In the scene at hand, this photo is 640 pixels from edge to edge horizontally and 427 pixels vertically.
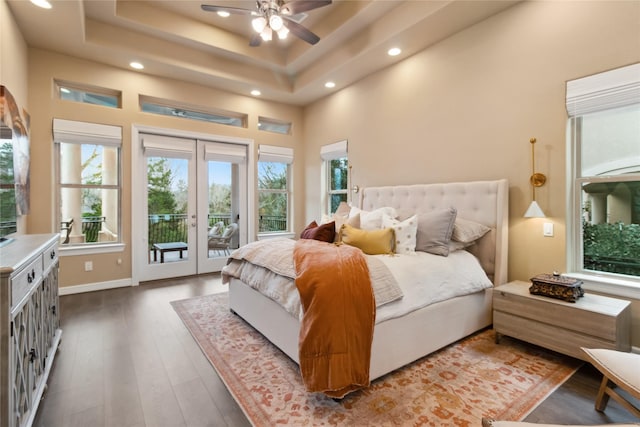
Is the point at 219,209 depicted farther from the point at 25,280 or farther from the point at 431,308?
the point at 431,308

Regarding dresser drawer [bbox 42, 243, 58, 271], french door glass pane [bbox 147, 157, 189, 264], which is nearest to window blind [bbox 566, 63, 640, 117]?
dresser drawer [bbox 42, 243, 58, 271]

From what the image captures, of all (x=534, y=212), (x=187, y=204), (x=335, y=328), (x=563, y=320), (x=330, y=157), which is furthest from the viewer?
(x=330, y=157)

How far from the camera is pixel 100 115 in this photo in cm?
414

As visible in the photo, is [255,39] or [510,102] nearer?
[510,102]

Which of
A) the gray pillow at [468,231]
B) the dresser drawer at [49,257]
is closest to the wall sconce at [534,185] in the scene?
the gray pillow at [468,231]

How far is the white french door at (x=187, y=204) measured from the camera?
4.61 metres

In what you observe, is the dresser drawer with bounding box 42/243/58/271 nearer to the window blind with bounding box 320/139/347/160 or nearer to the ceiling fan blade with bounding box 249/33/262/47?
the ceiling fan blade with bounding box 249/33/262/47

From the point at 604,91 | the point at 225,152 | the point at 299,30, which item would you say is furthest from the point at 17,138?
the point at 604,91

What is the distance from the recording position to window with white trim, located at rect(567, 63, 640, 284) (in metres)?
2.34

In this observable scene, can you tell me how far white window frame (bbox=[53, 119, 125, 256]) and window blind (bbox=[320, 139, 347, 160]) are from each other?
322 centimetres

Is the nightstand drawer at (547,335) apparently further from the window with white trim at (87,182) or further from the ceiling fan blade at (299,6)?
the window with white trim at (87,182)

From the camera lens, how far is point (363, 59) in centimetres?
402

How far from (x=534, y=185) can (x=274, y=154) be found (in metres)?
4.19

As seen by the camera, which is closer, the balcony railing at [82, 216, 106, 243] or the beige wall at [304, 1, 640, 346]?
the beige wall at [304, 1, 640, 346]
